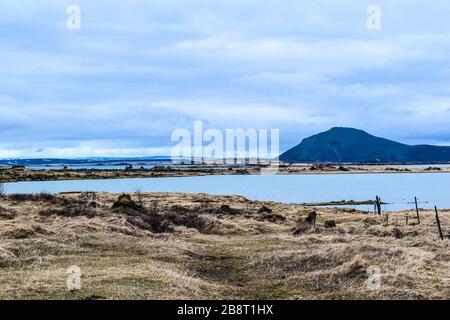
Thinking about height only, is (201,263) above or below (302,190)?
above

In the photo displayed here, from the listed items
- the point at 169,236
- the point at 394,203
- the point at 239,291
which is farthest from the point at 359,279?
the point at 394,203

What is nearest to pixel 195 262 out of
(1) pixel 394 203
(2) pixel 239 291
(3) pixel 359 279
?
(2) pixel 239 291

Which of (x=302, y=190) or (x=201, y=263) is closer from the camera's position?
(x=201, y=263)

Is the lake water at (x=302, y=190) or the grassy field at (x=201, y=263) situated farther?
the lake water at (x=302, y=190)

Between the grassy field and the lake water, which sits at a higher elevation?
the grassy field

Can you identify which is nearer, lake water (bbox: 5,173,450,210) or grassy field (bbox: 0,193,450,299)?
grassy field (bbox: 0,193,450,299)

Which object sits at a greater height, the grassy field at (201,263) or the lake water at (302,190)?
the grassy field at (201,263)
